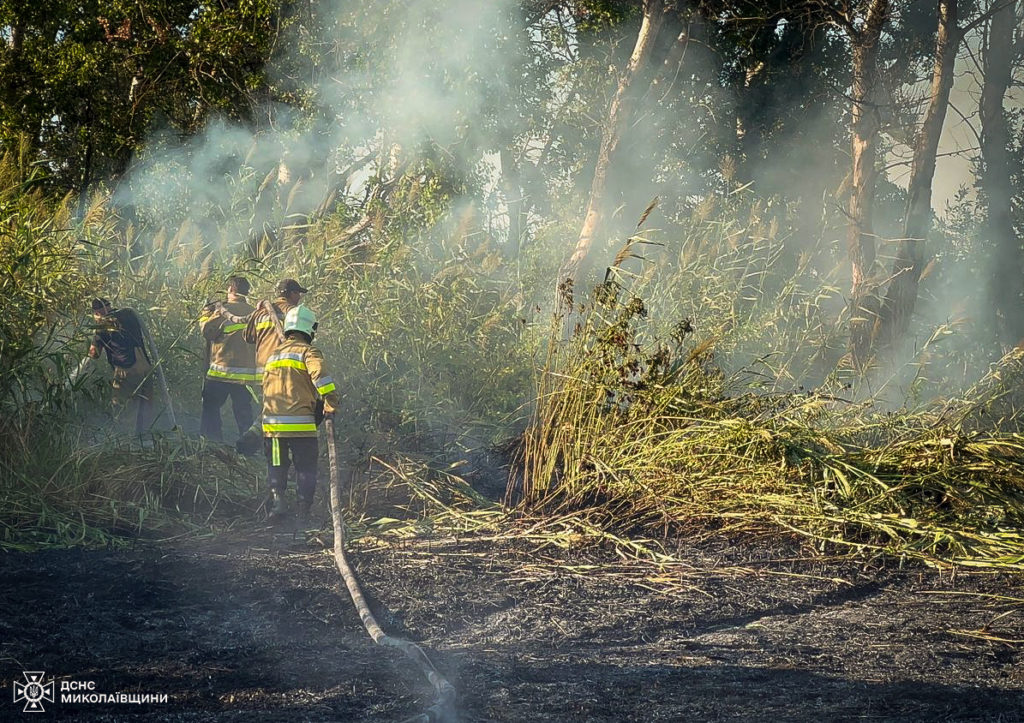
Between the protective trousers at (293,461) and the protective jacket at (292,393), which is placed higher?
the protective jacket at (292,393)

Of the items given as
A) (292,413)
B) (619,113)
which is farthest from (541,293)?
(292,413)

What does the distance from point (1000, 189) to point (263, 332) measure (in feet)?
44.2

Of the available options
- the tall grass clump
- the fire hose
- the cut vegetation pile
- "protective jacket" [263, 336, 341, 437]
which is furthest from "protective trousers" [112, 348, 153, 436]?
the cut vegetation pile

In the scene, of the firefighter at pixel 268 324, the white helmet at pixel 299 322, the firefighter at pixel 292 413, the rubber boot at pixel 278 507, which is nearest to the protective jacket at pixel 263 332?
the firefighter at pixel 268 324

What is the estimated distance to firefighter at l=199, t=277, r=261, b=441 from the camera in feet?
28.8

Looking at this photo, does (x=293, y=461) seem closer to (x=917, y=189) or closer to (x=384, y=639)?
(x=384, y=639)

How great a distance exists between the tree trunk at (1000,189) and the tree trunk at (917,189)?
4.34m

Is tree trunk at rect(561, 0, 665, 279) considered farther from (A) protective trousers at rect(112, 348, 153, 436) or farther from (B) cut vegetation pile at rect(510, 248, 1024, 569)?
(B) cut vegetation pile at rect(510, 248, 1024, 569)

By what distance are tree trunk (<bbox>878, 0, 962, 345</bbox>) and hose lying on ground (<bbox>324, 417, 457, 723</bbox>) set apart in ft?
26.0

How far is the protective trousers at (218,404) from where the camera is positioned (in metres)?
8.91

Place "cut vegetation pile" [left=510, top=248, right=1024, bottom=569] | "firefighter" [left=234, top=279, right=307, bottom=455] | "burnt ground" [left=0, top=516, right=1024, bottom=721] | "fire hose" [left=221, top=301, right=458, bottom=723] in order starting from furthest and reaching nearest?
1. "firefighter" [left=234, top=279, right=307, bottom=455]
2. "cut vegetation pile" [left=510, top=248, right=1024, bottom=569]
3. "burnt ground" [left=0, top=516, right=1024, bottom=721]
4. "fire hose" [left=221, top=301, right=458, bottom=723]

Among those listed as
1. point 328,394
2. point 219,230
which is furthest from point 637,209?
point 328,394

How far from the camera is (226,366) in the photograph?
8.79 metres

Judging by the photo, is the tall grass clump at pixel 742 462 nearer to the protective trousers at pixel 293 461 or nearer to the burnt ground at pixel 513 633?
the burnt ground at pixel 513 633
